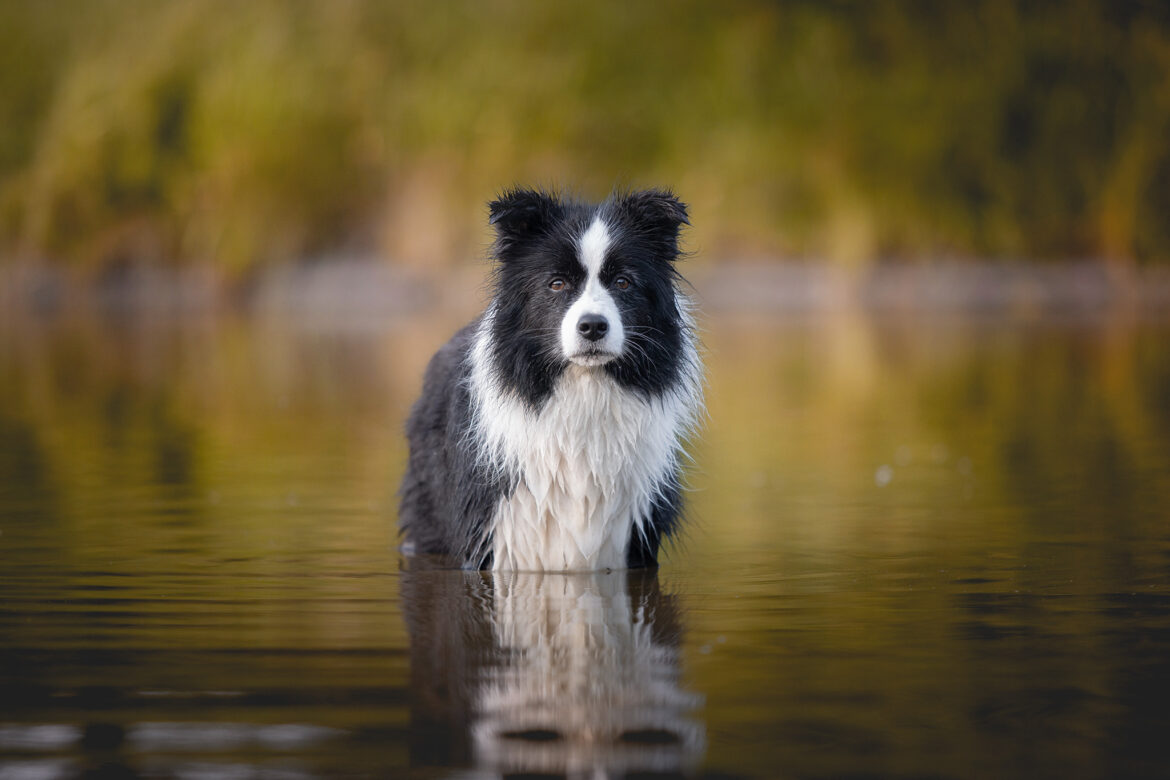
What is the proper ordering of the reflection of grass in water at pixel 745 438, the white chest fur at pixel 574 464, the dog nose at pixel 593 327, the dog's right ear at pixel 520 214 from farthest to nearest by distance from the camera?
the reflection of grass in water at pixel 745 438
the white chest fur at pixel 574 464
the dog's right ear at pixel 520 214
the dog nose at pixel 593 327

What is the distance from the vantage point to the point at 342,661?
4176 millimetres

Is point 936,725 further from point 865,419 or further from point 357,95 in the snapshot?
point 357,95

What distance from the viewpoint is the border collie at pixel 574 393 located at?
519 cm

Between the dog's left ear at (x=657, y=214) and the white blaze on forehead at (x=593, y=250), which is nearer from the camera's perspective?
the white blaze on forehead at (x=593, y=250)

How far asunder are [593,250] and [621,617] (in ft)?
4.07

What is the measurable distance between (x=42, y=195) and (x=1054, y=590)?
23121mm

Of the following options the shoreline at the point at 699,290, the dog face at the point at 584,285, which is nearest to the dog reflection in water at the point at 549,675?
the dog face at the point at 584,285

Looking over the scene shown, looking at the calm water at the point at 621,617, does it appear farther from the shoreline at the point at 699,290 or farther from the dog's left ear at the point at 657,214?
the shoreline at the point at 699,290

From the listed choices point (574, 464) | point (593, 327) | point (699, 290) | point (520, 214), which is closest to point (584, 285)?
point (593, 327)

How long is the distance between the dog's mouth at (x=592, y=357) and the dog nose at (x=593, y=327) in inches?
2.8

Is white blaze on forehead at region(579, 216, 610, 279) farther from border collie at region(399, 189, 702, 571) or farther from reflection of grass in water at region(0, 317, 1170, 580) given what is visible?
reflection of grass in water at region(0, 317, 1170, 580)

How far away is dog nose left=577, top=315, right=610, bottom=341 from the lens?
16.3 ft

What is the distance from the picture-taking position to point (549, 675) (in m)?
4.00

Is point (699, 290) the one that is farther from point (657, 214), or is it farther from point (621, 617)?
point (621, 617)
